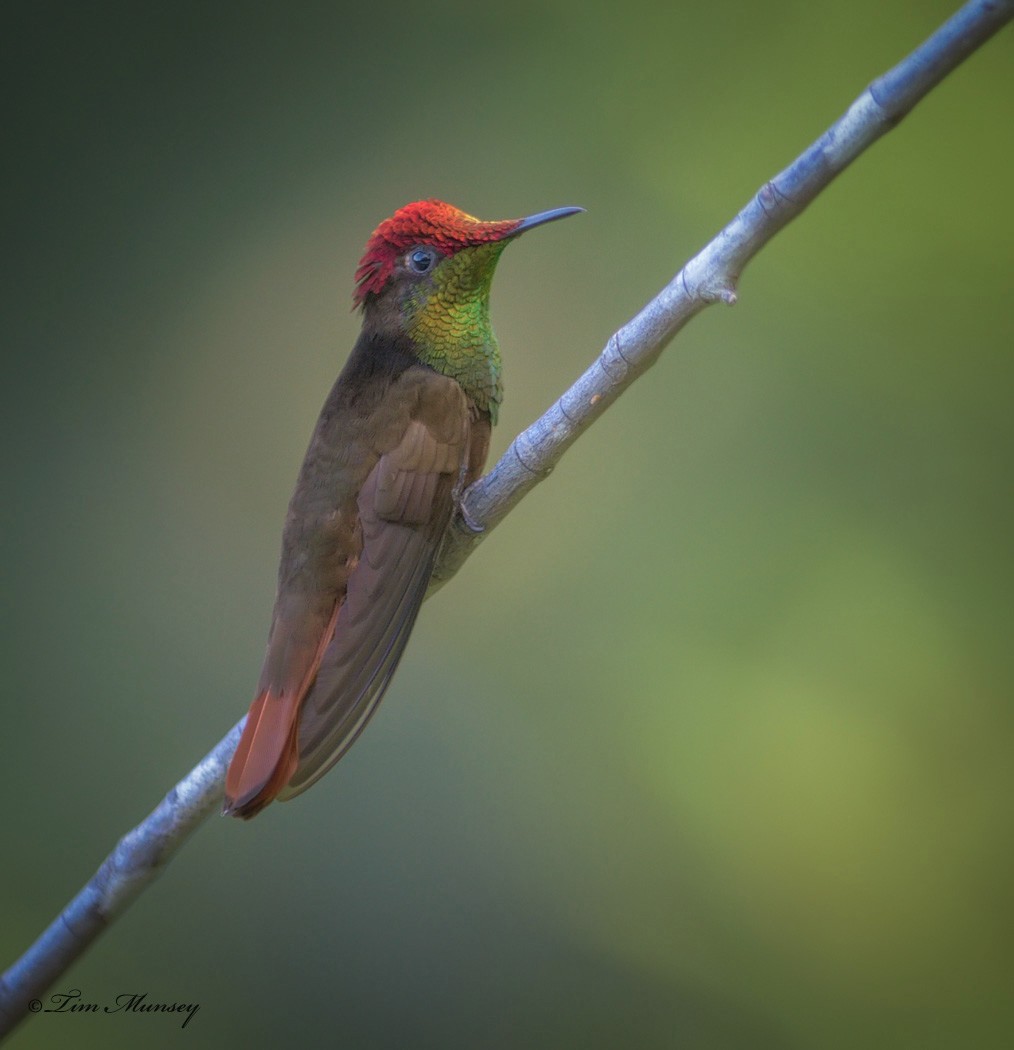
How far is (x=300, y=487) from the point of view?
1634 mm

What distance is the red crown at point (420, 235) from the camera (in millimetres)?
1686

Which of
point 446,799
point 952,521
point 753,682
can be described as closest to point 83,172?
point 446,799

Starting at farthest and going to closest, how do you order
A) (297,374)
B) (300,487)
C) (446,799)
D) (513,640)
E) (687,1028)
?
(297,374) → (513,640) → (446,799) → (687,1028) → (300,487)

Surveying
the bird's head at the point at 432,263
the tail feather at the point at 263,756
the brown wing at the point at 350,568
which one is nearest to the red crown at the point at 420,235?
the bird's head at the point at 432,263

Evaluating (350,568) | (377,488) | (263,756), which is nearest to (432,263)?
(377,488)

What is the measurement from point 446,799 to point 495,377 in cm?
109

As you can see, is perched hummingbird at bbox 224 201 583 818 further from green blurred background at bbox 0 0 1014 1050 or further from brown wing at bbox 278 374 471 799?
green blurred background at bbox 0 0 1014 1050

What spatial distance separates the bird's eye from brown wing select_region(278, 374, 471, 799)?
0.19 m

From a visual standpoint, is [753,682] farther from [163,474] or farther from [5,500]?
[5,500]

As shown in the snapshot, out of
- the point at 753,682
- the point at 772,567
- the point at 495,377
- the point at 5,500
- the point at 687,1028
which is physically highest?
the point at 5,500

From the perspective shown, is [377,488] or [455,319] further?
[455,319]

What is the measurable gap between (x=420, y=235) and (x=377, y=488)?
1.39ft

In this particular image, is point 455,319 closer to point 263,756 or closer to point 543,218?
point 543,218

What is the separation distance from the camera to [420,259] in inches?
68.4
